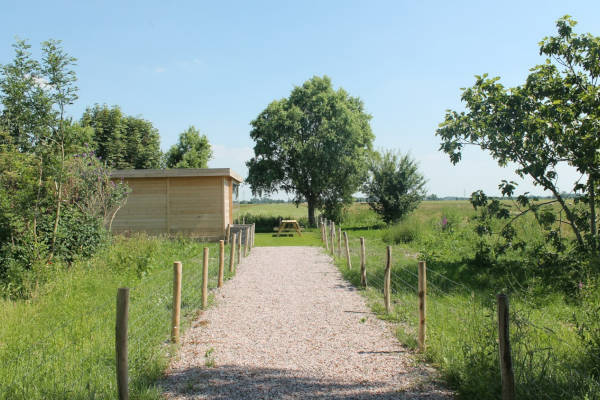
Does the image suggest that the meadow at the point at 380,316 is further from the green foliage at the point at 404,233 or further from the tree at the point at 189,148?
the tree at the point at 189,148

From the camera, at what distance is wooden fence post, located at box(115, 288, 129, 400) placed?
3.73 metres

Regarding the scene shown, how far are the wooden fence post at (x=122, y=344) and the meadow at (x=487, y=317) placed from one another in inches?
112

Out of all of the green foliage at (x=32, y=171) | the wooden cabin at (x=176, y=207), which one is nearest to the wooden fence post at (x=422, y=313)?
the green foliage at (x=32, y=171)

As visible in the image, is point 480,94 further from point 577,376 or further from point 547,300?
point 577,376

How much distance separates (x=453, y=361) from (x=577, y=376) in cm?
121

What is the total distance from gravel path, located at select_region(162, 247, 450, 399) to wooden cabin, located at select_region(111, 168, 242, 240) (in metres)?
10.4

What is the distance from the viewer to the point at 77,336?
18.8ft

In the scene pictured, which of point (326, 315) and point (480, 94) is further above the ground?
point (480, 94)

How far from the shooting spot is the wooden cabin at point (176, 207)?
19625mm

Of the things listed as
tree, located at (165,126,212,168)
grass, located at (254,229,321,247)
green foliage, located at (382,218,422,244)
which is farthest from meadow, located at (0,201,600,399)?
tree, located at (165,126,212,168)

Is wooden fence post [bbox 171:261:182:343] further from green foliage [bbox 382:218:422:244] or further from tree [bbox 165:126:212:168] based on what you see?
tree [bbox 165:126:212:168]

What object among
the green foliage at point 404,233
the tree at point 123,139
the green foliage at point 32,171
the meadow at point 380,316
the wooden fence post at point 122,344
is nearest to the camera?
Result: the wooden fence post at point 122,344

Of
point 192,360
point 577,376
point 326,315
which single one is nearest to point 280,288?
point 326,315

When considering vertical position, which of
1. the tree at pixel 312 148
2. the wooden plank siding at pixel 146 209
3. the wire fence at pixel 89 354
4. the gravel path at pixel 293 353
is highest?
the tree at pixel 312 148
